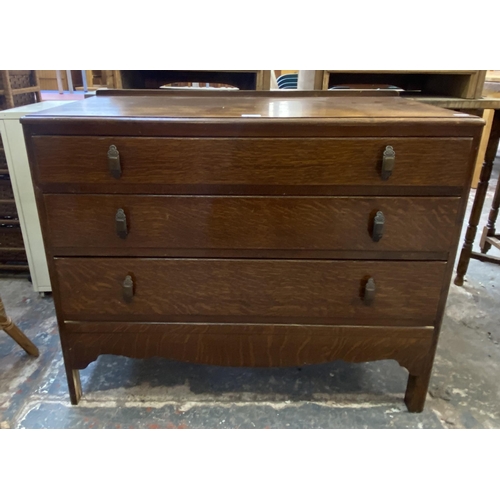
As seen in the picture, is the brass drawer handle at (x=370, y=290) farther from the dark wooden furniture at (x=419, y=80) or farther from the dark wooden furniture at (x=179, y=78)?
the dark wooden furniture at (x=179, y=78)

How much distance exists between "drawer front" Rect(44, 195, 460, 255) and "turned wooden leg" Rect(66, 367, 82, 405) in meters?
0.38

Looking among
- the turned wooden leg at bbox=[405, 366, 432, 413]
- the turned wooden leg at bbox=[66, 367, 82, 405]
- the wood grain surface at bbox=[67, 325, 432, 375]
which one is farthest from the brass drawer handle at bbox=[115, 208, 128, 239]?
the turned wooden leg at bbox=[405, 366, 432, 413]

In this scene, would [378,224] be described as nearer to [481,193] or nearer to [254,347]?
[254,347]

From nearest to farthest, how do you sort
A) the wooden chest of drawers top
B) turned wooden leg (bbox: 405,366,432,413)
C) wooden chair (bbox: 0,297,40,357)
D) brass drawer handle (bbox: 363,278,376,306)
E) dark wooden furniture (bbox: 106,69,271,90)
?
1. the wooden chest of drawers top
2. brass drawer handle (bbox: 363,278,376,306)
3. turned wooden leg (bbox: 405,366,432,413)
4. wooden chair (bbox: 0,297,40,357)
5. dark wooden furniture (bbox: 106,69,271,90)

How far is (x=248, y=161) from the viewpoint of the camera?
0.93 m

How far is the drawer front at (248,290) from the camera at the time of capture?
1038 mm

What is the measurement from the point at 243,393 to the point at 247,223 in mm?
570

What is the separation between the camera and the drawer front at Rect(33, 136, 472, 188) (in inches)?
36.2

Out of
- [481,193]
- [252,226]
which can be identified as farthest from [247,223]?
[481,193]

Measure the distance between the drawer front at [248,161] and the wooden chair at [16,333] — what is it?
60 centimetres

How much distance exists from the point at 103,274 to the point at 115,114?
392 mm

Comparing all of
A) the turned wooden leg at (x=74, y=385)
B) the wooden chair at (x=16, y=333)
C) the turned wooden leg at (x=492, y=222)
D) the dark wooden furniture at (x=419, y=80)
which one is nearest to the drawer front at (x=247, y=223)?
the turned wooden leg at (x=74, y=385)

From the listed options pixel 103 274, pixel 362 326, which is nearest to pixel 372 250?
pixel 362 326

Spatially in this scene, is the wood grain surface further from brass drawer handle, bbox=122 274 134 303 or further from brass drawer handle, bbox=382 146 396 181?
brass drawer handle, bbox=382 146 396 181
